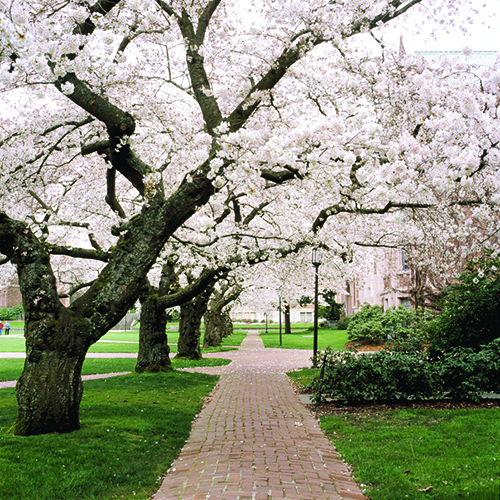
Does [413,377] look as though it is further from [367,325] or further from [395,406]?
[367,325]

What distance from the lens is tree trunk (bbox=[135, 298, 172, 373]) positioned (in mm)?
13961

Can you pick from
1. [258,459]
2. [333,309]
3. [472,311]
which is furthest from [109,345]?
[333,309]

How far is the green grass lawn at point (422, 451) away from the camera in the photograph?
419 cm

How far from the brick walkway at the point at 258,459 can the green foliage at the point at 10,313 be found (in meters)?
71.3

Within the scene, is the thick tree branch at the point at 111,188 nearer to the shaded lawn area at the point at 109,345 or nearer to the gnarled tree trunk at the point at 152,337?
the gnarled tree trunk at the point at 152,337

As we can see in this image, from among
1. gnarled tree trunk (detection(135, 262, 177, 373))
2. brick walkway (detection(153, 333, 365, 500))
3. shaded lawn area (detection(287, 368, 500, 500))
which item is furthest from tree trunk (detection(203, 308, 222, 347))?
shaded lawn area (detection(287, 368, 500, 500))

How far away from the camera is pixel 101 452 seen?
5.46 metres

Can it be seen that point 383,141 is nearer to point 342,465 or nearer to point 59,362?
point 342,465

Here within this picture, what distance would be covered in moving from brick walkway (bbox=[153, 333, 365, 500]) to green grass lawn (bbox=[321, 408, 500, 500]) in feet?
0.97

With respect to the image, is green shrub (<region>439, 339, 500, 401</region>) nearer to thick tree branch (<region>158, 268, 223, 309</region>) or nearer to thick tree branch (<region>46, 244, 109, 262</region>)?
thick tree branch (<region>158, 268, 223, 309</region>)

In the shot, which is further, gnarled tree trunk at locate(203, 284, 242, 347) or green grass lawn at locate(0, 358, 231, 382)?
gnarled tree trunk at locate(203, 284, 242, 347)

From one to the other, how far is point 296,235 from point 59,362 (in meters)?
8.53

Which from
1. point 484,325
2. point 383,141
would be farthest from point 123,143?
point 484,325

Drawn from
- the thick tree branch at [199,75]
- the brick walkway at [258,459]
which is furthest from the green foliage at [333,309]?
the thick tree branch at [199,75]
